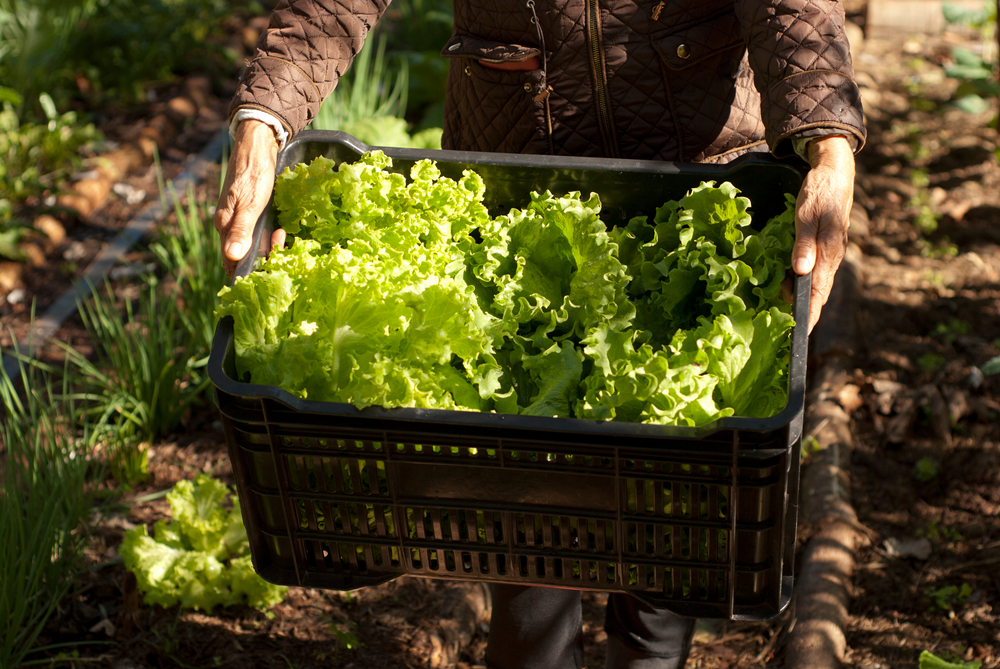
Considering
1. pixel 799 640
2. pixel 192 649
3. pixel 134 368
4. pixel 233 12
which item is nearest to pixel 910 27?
pixel 233 12

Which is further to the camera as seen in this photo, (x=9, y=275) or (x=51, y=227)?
(x=51, y=227)

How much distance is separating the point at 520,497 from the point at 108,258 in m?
3.39

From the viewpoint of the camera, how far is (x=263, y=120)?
1.72 metres

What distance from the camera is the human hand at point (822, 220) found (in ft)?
4.95

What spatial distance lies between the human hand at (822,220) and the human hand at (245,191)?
91 cm

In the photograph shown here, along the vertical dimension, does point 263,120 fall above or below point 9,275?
above

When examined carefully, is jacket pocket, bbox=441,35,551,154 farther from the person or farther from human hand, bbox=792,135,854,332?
human hand, bbox=792,135,854,332

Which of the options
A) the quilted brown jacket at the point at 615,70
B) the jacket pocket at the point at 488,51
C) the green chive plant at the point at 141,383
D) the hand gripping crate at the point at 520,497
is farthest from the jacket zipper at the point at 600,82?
the green chive plant at the point at 141,383

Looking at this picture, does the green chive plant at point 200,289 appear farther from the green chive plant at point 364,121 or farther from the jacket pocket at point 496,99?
the jacket pocket at point 496,99

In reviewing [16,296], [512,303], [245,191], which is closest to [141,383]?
[16,296]

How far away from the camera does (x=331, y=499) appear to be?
1427mm

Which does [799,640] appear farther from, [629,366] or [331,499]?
[331,499]

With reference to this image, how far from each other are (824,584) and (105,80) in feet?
15.8

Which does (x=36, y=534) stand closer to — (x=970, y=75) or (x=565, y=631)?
(x=565, y=631)
